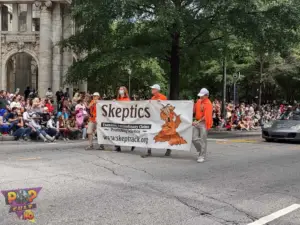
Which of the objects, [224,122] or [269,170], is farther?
[224,122]

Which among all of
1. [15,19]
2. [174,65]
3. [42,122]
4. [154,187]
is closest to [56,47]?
[15,19]

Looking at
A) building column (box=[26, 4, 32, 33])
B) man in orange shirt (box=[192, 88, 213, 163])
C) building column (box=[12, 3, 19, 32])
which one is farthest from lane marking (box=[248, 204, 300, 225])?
building column (box=[12, 3, 19, 32])

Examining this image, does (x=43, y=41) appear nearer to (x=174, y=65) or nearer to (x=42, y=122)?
(x=174, y=65)

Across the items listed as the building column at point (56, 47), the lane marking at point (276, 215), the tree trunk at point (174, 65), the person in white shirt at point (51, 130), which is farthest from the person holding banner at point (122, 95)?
the building column at point (56, 47)

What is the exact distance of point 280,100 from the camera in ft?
167

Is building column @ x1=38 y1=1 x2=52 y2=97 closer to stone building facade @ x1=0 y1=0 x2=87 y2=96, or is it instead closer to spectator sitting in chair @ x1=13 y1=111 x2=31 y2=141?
stone building facade @ x1=0 y1=0 x2=87 y2=96

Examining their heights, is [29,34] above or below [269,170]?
above

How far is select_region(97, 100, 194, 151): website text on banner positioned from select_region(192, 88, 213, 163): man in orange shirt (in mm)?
372

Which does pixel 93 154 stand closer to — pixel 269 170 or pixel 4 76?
pixel 269 170

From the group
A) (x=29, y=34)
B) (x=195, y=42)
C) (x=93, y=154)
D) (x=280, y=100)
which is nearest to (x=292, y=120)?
(x=195, y=42)

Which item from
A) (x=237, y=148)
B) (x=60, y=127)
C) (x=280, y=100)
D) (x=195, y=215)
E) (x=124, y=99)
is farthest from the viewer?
(x=280, y=100)

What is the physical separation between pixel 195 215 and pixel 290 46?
16.5m

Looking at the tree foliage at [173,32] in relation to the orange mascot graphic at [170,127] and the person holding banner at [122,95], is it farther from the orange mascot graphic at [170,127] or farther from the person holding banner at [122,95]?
the orange mascot graphic at [170,127]

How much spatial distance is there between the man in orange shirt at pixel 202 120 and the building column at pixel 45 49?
74.2 ft
